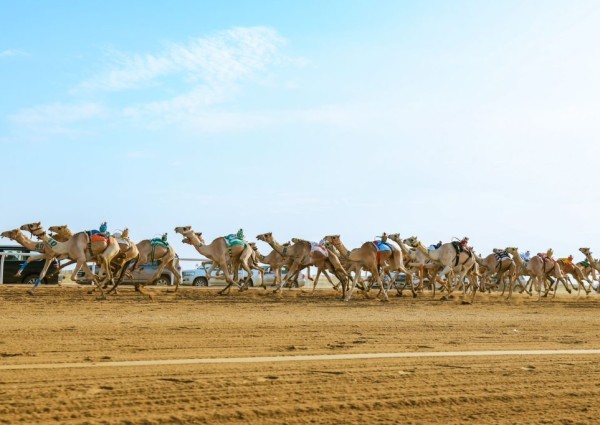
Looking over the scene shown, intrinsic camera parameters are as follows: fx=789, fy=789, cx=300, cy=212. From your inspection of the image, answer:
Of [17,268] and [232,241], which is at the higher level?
[232,241]

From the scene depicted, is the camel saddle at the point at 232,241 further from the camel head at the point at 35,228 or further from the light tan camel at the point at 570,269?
the light tan camel at the point at 570,269

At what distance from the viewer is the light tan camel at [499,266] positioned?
37625 millimetres

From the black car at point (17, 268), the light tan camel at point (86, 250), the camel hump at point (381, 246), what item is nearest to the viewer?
the light tan camel at point (86, 250)

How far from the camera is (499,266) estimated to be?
37.9 m

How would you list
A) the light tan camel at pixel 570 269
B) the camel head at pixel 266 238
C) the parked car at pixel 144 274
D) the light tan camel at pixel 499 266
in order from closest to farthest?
the camel head at pixel 266 238 < the parked car at pixel 144 274 < the light tan camel at pixel 499 266 < the light tan camel at pixel 570 269

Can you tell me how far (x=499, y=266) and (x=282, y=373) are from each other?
3036cm

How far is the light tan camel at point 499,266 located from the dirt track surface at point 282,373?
804 inches

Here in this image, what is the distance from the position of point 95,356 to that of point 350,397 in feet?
12.6

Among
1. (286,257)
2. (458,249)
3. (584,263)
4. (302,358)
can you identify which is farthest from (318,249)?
(584,263)

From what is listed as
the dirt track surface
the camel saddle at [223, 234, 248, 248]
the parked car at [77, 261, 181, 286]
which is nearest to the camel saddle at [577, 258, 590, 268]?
the parked car at [77, 261, 181, 286]

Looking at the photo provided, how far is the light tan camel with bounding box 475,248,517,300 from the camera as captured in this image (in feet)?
123

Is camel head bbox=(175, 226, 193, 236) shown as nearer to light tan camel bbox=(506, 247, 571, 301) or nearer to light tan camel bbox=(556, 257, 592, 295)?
light tan camel bbox=(506, 247, 571, 301)

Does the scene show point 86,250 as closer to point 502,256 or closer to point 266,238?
point 266,238

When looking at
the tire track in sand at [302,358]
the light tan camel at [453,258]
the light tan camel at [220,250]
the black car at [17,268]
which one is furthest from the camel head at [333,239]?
the tire track in sand at [302,358]
